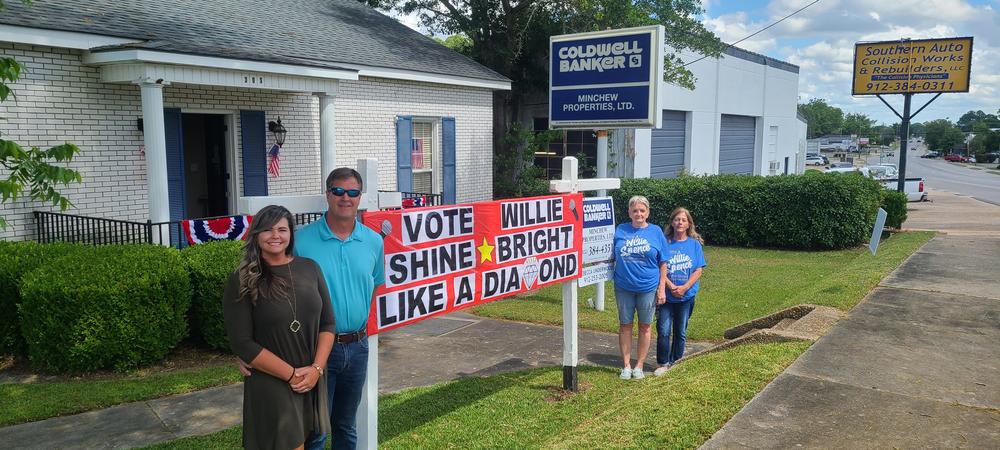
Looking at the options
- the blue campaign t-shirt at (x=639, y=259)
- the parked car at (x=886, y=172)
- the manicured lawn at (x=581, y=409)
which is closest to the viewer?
the manicured lawn at (x=581, y=409)

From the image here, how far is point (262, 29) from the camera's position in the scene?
41.3 ft

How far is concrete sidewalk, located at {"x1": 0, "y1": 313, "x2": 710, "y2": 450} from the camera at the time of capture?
5242mm

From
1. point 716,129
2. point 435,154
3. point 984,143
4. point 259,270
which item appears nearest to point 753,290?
point 435,154

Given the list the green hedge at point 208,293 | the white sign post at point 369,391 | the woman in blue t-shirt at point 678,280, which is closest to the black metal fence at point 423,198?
the green hedge at point 208,293

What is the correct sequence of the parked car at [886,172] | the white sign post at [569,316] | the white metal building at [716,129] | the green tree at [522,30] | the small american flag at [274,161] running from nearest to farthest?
1. the white sign post at [569,316]
2. the small american flag at [274,161]
3. the green tree at [522,30]
4. the white metal building at [716,129]
5. the parked car at [886,172]

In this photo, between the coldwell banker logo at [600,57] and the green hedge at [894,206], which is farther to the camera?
the green hedge at [894,206]

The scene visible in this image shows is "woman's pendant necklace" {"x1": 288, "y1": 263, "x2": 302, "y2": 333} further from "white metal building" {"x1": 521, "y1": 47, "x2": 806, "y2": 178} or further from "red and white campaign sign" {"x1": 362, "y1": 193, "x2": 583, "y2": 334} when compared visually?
"white metal building" {"x1": 521, "y1": 47, "x2": 806, "y2": 178}

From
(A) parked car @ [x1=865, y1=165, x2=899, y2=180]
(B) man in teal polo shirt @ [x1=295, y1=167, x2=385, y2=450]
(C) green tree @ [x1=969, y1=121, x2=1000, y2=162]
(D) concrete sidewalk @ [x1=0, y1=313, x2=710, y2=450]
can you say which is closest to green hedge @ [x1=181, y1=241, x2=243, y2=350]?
(D) concrete sidewalk @ [x1=0, y1=313, x2=710, y2=450]

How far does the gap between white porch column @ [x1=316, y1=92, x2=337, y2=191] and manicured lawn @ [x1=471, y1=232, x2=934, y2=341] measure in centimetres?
377

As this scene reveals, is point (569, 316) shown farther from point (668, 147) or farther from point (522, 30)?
point (668, 147)

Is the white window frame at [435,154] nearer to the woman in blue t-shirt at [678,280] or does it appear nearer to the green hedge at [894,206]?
the woman in blue t-shirt at [678,280]

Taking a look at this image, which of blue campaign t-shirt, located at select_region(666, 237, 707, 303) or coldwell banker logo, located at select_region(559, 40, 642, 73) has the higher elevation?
Result: coldwell banker logo, located at select_region(559, 40, 642, 73)

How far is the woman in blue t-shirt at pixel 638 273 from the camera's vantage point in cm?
631

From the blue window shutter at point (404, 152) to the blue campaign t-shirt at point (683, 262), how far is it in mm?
8304
